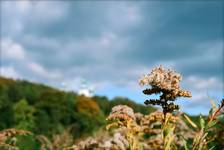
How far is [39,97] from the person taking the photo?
86.4 m

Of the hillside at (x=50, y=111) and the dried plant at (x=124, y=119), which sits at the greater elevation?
the hillside at (x=50, y=111)

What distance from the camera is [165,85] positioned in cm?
500

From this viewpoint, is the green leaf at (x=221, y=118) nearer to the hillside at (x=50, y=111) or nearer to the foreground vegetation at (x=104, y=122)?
the foreground vegetation at (x=104, y=122)

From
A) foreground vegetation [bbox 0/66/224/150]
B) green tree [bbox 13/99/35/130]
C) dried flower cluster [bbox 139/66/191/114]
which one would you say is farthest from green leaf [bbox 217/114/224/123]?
green tree [bbox 13/99/35/130]

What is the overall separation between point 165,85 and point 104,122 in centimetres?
7766

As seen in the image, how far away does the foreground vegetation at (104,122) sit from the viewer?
517cm

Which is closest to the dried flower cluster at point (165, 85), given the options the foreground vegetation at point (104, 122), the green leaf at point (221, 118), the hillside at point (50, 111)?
the foreground vegetation at point (104, 122)

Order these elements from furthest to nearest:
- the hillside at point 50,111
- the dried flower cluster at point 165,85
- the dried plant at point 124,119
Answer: the hillside at point 50,111
the dried plant at point 124,119
the dried flower cluster at point 165,85

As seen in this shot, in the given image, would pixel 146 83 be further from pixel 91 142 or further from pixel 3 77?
pixel 3 77

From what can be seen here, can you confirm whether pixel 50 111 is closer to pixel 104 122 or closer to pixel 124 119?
pixel 104 122

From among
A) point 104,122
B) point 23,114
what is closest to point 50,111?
point 23,114

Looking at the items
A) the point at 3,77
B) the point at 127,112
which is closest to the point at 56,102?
the point at 3,77

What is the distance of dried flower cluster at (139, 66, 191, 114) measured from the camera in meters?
5.01

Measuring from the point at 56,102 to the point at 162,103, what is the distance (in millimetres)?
78082
